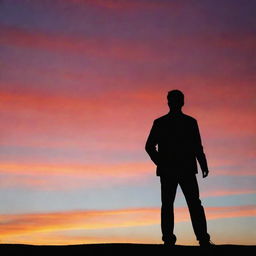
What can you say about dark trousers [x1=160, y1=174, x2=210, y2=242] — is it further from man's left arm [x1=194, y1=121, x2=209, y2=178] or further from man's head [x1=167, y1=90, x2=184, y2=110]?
man's head [x1=167, y1=90, x2=184, y2=110]

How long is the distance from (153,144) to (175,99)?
1.02 m

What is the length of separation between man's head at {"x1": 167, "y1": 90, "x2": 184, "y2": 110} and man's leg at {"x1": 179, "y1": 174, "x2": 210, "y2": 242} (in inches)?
53.0

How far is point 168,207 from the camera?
33.4 feet

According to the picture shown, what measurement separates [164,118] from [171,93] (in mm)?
529

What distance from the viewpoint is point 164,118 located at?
10305 mm

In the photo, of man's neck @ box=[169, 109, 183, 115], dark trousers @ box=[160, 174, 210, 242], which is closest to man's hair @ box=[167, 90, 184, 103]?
man's neck @ box=[169, 109, 183, 115]

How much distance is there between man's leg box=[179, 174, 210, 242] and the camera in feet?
33.4

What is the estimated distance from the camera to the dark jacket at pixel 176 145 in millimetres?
10250
